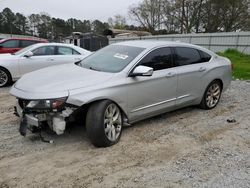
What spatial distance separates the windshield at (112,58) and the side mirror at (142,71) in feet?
0.75

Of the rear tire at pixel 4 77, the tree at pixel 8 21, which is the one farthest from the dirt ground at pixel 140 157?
the tree at pixel 8 21

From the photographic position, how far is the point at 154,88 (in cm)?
496

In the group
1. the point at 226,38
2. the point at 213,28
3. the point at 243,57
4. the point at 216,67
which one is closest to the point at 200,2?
the point at 213,28

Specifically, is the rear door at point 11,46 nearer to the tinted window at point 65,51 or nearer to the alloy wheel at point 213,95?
the tinted window at point 65,51

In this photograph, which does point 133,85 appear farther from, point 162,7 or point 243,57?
point 162,7

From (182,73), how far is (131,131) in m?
1.53

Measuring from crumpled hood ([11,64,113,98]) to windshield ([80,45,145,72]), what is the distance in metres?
0.23

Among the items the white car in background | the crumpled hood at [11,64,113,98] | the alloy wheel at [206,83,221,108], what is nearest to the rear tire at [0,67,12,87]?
the white car in background

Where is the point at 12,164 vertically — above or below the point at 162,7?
below

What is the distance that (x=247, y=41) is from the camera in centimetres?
1855

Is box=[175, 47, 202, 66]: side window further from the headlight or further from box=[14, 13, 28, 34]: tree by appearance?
box=[14, 13, 28, 34]: tree

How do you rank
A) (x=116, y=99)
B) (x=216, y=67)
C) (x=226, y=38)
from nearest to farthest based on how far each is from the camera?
(x=116, y=99) → (x=216, y=67) → (x=226, y=38)

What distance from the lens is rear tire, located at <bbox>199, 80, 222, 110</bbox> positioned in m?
6.18

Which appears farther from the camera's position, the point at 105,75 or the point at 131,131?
the point at 131,131
